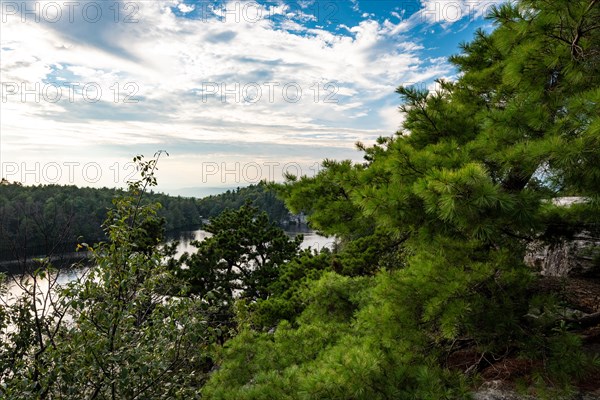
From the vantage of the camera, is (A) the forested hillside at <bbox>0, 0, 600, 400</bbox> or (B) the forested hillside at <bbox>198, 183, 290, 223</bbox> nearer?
(A) the forested hillside at <bbox>0, 0, 600, 400</bbox>

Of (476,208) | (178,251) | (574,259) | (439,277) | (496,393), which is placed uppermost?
(476,208)

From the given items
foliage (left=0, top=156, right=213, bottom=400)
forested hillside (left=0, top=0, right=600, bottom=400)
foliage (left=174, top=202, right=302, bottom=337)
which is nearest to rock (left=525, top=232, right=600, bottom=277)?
forested hillside (left=0, top=0, right=600, bottom=400)

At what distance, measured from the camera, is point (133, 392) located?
3.35 meters

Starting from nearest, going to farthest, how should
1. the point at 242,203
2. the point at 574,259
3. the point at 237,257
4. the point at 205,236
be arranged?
the point at 574,259 → the point at 237,257 → the point at 205,236 → the point at 242,203

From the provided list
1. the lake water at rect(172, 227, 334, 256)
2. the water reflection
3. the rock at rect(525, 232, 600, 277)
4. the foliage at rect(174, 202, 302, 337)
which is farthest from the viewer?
the lake water at rect(172, 227, 334, 256)

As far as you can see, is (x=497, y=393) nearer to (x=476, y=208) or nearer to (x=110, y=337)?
(x=476, y=208)

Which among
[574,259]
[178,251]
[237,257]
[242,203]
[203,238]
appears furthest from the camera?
[242,203]

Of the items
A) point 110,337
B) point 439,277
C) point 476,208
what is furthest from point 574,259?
point 110,337

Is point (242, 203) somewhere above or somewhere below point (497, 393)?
above

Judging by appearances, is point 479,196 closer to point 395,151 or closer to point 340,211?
point 395,151

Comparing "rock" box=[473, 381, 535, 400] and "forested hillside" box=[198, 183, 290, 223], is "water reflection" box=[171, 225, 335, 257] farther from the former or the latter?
"rock" box=[473, 381, 535, 400]

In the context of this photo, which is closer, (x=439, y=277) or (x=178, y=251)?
(x=439, y=277)

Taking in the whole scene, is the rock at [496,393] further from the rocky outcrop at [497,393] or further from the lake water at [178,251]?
the lake water at [178,251]

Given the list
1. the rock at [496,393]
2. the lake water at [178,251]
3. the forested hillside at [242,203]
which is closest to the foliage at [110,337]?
the lake water at [178,251]
